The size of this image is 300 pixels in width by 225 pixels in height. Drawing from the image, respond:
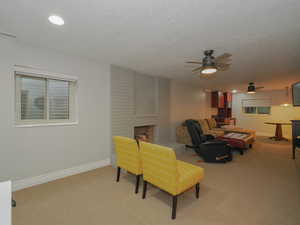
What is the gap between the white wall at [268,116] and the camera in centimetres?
713

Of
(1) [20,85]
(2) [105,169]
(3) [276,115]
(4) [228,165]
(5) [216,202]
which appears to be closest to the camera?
(5) [216,202]

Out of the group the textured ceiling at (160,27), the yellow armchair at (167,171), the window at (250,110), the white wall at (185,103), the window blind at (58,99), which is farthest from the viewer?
the window at (250,110)

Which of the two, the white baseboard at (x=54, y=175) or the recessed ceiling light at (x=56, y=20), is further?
the white baseboard at (x=54, y=175)

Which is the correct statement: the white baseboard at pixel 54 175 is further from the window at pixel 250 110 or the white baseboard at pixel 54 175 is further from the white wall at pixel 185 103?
the window at pixel 250 110

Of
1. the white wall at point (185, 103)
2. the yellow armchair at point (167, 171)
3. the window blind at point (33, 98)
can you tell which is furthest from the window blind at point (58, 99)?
the white wall at point (185, 103)

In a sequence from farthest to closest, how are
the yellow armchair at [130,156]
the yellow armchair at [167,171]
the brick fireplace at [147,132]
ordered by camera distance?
the brick fireplace at [147,132], the yellow armchair at [130,156], the yellow armchair at [167,171]

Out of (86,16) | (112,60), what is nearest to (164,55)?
(112,60)

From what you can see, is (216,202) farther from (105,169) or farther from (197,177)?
(105,169)

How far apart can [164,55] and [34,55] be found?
2443 millimetres

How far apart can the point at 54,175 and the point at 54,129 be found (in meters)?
0.89

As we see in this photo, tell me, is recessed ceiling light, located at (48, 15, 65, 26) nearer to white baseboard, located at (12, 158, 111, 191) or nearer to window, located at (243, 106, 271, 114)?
white baseboard, located at (12, 158, 111, 191)

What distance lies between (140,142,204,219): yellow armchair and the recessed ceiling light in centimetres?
196

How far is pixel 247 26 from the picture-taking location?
6.39 ft

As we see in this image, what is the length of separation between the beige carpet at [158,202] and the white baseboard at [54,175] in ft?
0.35
